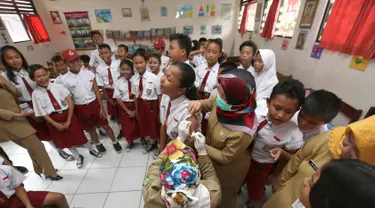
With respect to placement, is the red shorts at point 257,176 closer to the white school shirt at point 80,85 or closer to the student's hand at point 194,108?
the student's hand at point 194,108

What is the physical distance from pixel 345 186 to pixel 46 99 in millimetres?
2364

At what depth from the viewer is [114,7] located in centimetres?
484

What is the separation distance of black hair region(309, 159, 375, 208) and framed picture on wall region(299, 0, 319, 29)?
8.77 ft

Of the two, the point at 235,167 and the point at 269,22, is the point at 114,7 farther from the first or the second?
the point at 235,167

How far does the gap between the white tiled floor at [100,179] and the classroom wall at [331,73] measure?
100.0 inches

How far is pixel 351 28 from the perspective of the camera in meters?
1.65

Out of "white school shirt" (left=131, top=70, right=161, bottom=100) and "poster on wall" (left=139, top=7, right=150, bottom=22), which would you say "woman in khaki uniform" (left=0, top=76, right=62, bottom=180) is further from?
"poster on wall" (left=139, top=7, right=150, bottom=22)

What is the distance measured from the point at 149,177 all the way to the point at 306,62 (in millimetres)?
2716

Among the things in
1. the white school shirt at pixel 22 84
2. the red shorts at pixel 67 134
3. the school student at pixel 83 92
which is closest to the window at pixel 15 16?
the white school shirt at pixel 22 84

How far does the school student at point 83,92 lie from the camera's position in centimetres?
202

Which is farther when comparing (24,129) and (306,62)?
(306,62)

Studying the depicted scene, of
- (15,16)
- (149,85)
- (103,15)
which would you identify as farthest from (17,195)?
(103,15)

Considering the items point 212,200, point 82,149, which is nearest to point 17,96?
point 82,149

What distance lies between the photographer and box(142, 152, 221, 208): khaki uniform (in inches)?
30.7
